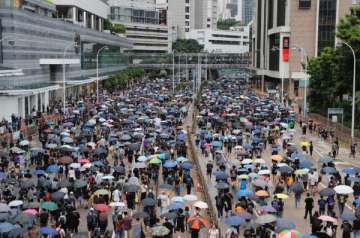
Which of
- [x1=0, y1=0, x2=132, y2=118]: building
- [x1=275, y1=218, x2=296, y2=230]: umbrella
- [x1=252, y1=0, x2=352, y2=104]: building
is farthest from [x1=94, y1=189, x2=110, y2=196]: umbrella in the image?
[x1=252, y1=0, x2=352, y2=104]: building

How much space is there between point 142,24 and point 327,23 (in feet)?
273

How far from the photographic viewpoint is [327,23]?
89625 millimetres

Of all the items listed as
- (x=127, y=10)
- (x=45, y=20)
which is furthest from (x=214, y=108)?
(x=127, y=10)

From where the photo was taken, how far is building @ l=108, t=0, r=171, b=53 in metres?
159

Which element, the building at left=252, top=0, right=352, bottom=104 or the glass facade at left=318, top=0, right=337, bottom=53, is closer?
the glass facade at left=318, top=0, right=337, bottom=53

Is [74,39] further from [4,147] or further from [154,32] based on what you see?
[154,32]

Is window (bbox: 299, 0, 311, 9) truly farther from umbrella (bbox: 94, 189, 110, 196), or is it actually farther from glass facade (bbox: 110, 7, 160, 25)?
glass facade (bbox: 110, 7, 160, 25)

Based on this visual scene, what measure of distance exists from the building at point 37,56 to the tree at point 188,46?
252 ft

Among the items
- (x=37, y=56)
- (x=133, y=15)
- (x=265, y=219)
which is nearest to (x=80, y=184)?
(x=265, y=219)

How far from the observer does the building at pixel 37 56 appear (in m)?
54.2

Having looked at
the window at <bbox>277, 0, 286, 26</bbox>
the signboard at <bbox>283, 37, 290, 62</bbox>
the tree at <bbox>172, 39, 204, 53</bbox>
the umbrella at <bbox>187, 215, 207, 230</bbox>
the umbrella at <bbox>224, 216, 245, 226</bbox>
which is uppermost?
the window at <bbox>277, 0, 286, 26</bbox>

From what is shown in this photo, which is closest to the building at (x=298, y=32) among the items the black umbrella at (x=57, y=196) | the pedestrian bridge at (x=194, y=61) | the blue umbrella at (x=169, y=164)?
the pedestrian bridge at (x=194, y=61)

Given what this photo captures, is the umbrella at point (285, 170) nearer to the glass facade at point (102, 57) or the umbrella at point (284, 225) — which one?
the umbrella at point (284, 225)

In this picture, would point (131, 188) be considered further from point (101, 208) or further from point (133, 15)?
point (133, 15)
